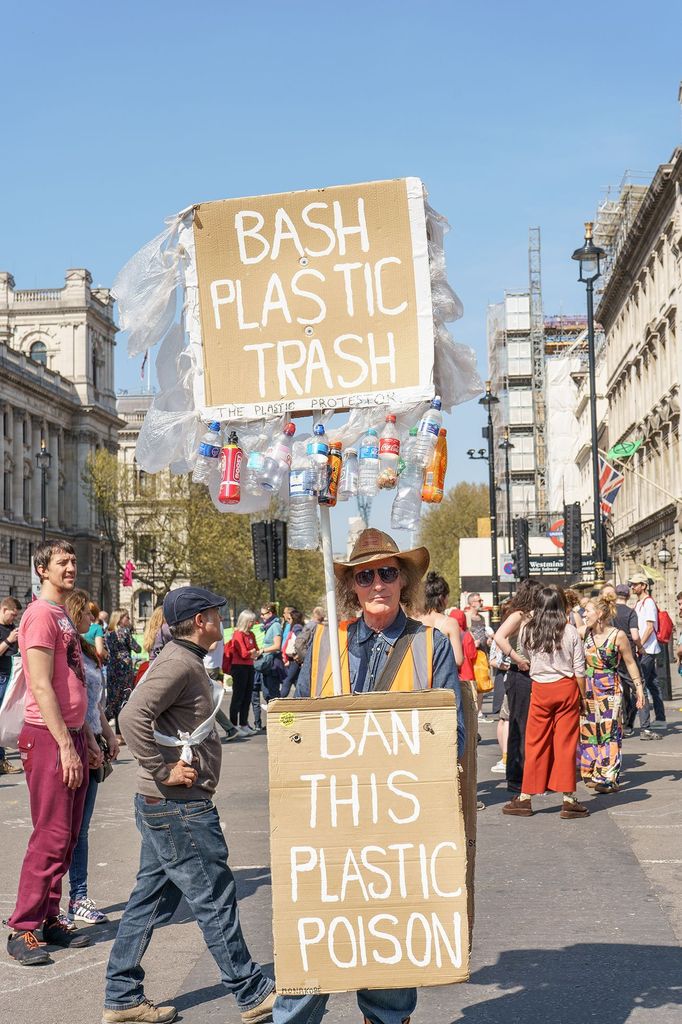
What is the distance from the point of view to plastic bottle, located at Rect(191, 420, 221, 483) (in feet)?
18.0

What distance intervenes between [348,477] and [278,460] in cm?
31

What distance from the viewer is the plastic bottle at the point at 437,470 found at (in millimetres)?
5508

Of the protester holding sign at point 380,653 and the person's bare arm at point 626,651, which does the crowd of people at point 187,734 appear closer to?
the protester holding sign at point 380,653

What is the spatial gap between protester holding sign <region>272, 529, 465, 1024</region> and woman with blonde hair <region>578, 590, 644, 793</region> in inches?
292

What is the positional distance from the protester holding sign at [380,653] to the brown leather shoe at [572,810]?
6276 millimetres

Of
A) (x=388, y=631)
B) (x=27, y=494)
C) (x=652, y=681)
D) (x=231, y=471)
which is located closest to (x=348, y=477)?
(x=231, y=471)

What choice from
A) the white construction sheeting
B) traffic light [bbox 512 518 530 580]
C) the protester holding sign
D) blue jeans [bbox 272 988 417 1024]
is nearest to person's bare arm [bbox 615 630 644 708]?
the protester holding sign

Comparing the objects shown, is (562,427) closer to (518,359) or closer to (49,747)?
(518,359)

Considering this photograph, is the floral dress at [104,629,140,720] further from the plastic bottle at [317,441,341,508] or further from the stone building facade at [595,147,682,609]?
the stone building facade at [595,147,682,609]

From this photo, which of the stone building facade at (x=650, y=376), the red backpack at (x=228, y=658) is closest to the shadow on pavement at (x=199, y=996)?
the red backpack at (x=228, y=658)

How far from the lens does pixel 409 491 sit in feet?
18.3

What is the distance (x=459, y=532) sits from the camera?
332 feet

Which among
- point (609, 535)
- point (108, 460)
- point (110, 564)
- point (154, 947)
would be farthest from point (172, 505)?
point (154, 947)

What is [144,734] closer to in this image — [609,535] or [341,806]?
[341,806]
